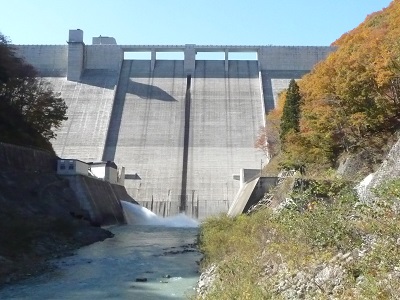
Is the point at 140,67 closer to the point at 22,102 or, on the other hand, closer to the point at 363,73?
the point at 22,102

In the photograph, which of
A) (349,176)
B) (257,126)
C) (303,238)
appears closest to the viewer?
(303,238)

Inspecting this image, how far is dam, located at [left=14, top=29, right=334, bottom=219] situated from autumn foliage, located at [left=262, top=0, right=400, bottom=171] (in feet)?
33.5

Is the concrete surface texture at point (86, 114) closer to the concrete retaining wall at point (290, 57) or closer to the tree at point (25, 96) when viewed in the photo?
the tree at point (25, 96)

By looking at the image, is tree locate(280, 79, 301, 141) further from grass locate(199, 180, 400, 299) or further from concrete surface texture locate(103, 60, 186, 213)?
grass locate(199, 180, 400, 299)

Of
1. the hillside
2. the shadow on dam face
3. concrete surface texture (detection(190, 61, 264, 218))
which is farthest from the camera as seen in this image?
the shadow on dam face

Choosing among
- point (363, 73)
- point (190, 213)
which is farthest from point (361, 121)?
point (190, 213)

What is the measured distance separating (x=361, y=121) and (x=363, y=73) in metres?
2.03

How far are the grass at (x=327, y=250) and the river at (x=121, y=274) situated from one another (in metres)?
1.90

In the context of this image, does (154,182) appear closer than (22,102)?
No

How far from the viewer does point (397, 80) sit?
64.7ft

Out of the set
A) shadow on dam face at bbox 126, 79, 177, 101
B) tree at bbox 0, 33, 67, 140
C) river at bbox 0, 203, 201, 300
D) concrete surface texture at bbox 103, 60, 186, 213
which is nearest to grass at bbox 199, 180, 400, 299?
river at bbox 0, 203, 201, 300

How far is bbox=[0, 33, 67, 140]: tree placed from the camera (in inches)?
924

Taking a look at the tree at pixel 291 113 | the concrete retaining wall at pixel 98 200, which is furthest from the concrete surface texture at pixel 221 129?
the tree at pixel 291 113

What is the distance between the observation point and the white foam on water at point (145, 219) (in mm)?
27598
